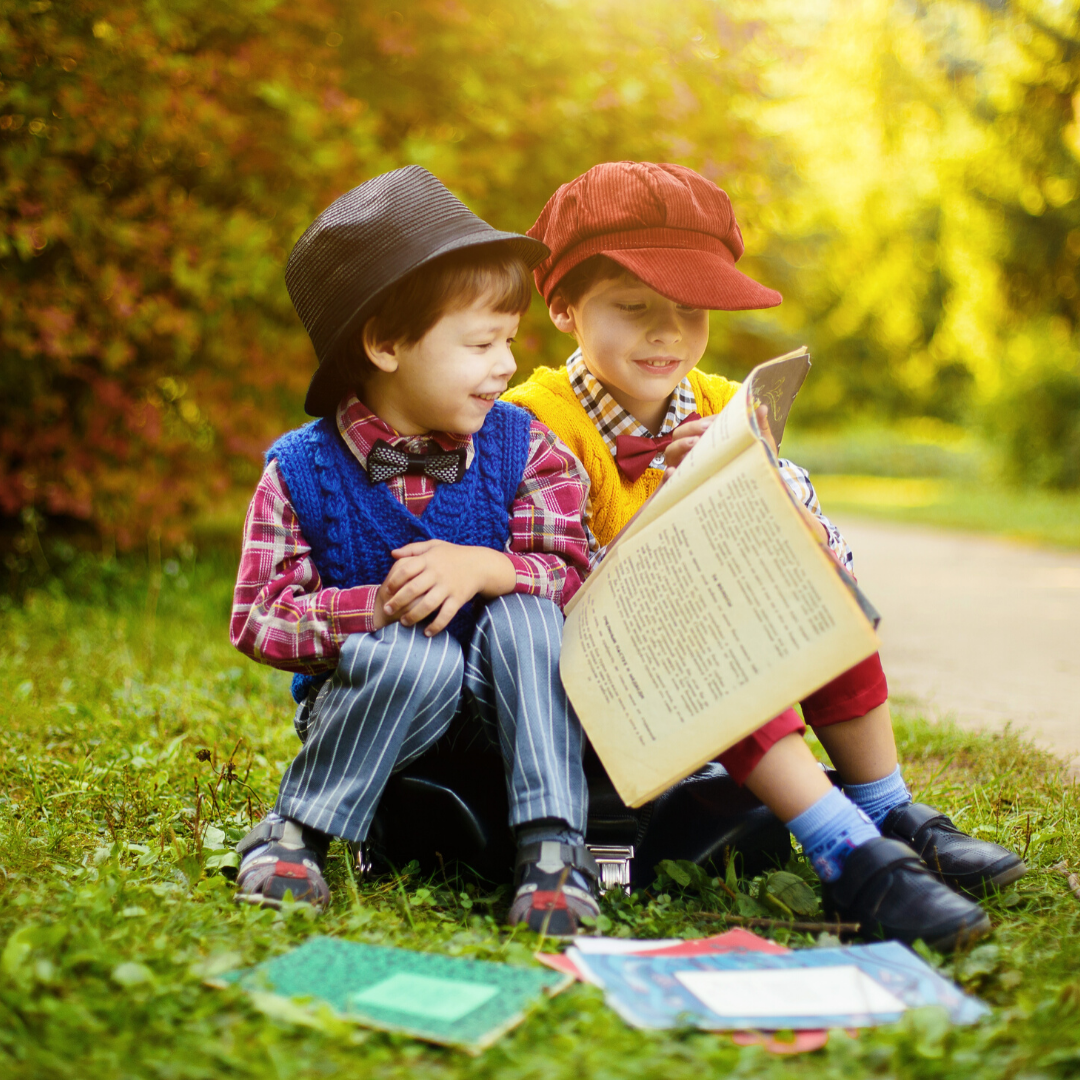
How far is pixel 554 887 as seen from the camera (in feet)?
5.33

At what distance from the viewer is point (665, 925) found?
1.68 metres

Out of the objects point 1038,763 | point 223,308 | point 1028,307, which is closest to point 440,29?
point 223,308

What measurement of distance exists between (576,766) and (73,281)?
344 centimetres

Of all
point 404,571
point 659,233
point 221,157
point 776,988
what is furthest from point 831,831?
point 221,157

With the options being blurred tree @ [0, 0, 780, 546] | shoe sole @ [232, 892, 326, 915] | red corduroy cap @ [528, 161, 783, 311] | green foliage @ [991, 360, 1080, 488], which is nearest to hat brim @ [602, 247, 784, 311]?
red corduroy cap @ [528, 161, 783, 311]

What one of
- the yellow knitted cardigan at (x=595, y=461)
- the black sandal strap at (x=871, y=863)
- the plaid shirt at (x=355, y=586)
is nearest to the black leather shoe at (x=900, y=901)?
the black sandal strap at (x=871, y=863)

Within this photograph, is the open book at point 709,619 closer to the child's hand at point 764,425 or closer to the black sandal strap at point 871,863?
the child's hand at point 764,425

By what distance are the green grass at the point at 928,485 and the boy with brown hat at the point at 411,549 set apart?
7.07 m

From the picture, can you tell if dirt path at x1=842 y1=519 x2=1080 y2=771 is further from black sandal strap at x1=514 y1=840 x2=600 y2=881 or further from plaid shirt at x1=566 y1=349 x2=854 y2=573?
black sandal strap at x1=514 y1=840 x2=600 y2=881

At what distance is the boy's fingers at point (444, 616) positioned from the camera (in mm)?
1748

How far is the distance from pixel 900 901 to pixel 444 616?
78cm

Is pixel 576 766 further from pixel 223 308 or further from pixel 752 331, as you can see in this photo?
pixel 752 331

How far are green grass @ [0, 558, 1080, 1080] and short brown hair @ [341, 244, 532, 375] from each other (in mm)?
867

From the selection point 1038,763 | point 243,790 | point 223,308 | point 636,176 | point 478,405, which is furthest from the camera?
point 223,308
